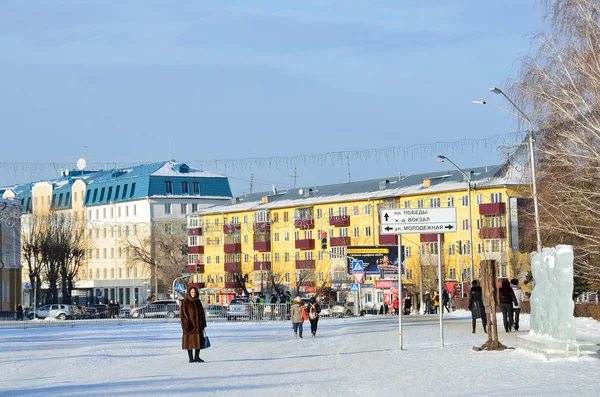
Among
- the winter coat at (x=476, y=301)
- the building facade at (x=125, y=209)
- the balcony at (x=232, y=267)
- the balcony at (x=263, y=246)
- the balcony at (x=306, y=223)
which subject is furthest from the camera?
the building facade at (x=125, y=209)

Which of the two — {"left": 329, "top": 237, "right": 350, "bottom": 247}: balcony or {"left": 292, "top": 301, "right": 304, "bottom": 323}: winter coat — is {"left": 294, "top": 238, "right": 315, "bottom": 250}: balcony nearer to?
{"left": 329, "top": 237, "right": 350, "bottom": 247}: balcony

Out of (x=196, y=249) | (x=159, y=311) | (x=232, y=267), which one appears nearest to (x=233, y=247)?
(x=232, y=267)

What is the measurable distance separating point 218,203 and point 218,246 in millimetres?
13165

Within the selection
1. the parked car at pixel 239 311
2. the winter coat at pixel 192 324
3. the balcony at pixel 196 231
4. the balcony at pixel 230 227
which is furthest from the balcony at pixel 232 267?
the winter coat at pixel 192 324

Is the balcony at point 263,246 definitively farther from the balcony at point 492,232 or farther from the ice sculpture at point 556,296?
the ice sculpture at point 556,296

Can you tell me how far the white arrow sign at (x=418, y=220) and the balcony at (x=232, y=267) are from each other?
103 meters

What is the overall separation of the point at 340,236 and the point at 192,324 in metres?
95.0

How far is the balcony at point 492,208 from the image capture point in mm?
104750

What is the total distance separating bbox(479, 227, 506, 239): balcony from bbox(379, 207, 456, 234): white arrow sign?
3015 inches

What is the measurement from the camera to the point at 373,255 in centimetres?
8900

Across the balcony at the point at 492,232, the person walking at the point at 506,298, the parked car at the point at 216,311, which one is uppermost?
the balcony at the point at 492,232

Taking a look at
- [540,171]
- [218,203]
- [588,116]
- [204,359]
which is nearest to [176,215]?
[218,203]

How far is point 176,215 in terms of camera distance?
145000 mm

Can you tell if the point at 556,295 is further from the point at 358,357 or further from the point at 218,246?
the point at 218,246
